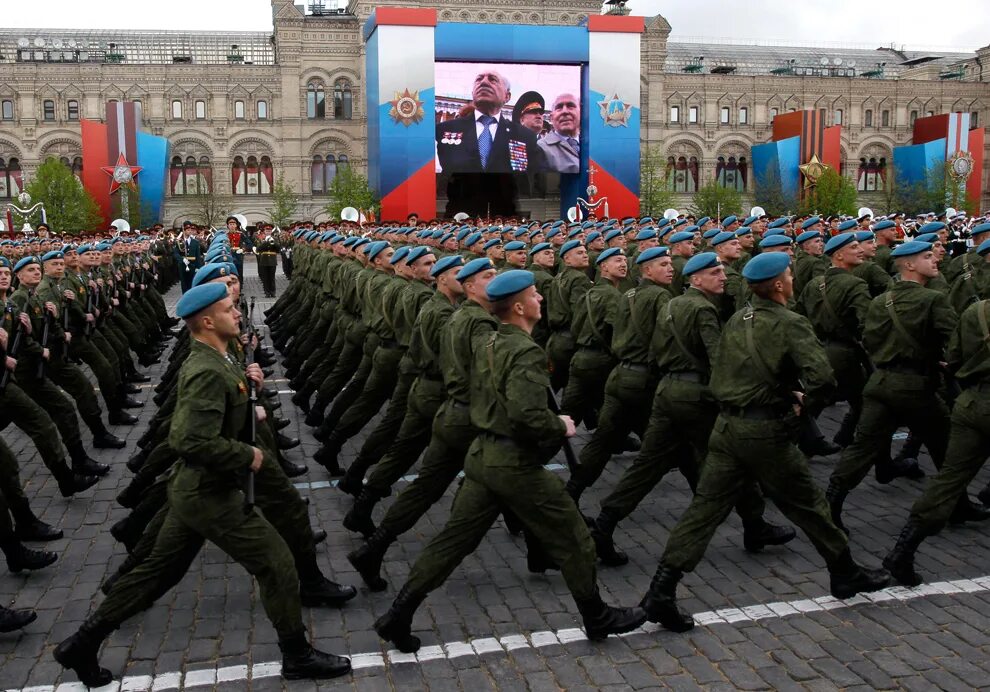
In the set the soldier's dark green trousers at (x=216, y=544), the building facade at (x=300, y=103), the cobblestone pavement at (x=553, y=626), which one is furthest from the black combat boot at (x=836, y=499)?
the building facade at (x=300, y=103)

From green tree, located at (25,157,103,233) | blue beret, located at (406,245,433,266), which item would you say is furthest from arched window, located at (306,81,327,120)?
blue beret, located at (406,245,433,266)

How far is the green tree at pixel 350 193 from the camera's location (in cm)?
4562

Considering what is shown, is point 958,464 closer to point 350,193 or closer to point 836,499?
point 836,499

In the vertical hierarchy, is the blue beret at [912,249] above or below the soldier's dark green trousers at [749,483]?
above

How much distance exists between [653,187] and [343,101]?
18.0 meters

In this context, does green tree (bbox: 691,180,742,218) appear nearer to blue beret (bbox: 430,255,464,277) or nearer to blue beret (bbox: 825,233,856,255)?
blue beret (bbox: 825,233,856,255)

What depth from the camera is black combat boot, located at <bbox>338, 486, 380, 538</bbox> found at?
6.97 m

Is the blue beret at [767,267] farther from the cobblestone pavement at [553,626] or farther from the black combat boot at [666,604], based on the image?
the cobblestone pavement at [553,626]

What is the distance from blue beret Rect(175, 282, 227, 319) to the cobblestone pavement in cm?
195

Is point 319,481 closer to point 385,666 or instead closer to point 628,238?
point 385,666

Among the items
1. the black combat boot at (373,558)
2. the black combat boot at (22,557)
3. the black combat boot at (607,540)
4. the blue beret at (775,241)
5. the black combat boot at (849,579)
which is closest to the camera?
the black combat boot at (849,579)

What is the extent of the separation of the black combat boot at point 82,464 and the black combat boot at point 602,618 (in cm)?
529

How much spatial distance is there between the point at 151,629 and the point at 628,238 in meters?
11.3

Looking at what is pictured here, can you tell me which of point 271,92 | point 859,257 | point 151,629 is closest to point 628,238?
point 859,257
